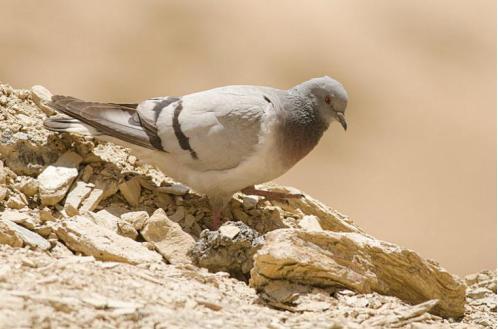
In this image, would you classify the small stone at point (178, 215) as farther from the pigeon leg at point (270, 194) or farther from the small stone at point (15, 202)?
the small stone at point (15, 202)

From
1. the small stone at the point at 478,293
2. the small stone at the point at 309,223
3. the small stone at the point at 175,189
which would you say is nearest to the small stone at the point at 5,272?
the small stone at the point at 175,189

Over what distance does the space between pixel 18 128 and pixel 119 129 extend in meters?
0.73

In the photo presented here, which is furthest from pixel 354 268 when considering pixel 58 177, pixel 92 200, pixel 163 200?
pixel 58 177

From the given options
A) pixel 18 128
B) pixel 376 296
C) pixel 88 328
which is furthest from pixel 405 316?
pixel 18 128

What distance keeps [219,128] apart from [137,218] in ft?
2.72

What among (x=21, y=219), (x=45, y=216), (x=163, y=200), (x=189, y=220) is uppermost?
(x=163, y=200)

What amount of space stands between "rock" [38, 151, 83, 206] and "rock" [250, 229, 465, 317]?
1.54 metres

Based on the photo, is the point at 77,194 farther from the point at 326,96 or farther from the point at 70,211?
the point at 326,96

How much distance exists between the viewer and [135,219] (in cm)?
558

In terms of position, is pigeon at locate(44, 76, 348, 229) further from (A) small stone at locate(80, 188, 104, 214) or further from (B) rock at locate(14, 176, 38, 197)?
(B) rock at locate(14, 176, 38, 197)

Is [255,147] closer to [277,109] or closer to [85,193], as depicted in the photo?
[277,109]

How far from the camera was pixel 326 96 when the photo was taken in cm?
615

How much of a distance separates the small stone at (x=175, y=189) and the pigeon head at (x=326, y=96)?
3.62 ft

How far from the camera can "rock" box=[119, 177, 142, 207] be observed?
6035 millimetres
